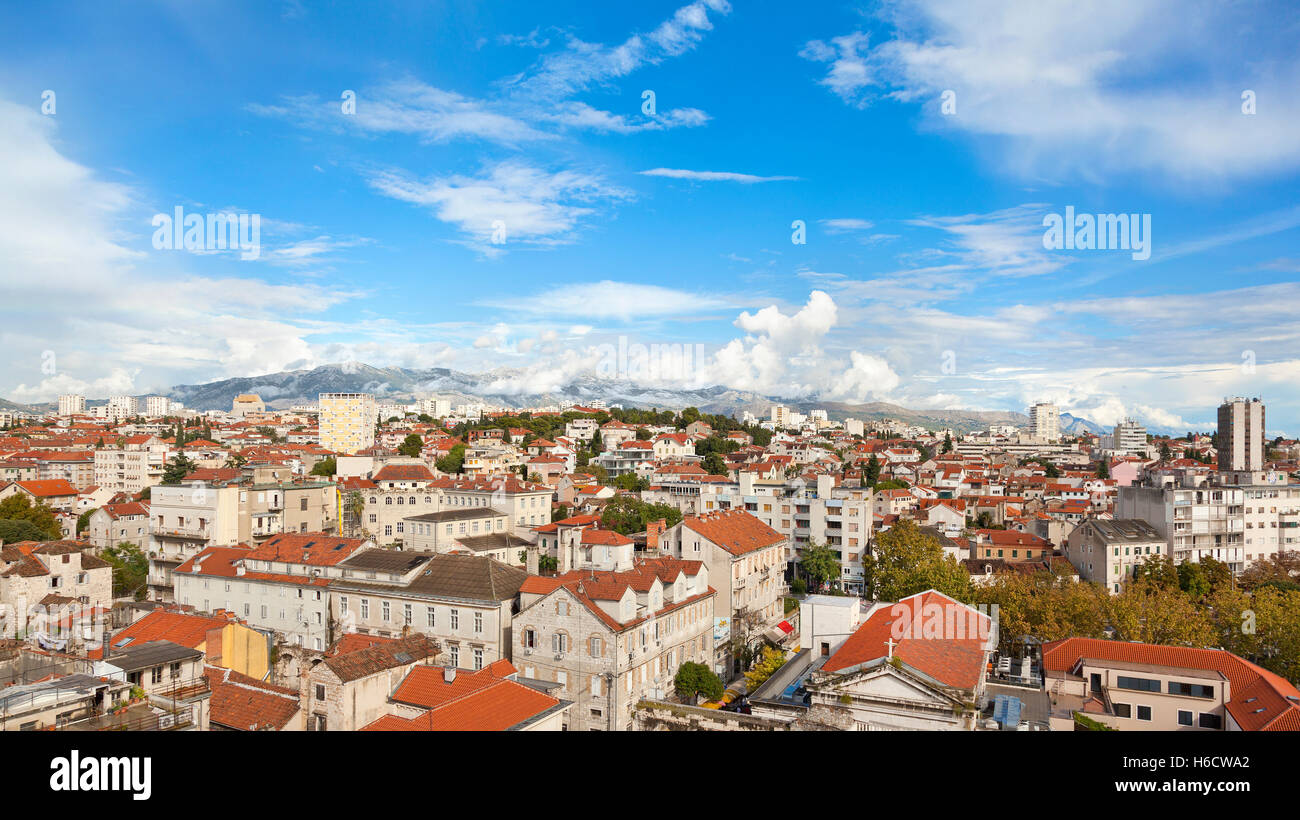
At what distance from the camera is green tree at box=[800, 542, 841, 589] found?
114 ft

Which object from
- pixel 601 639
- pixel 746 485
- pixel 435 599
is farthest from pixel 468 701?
pixel 746 485

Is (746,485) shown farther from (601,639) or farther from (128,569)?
(128,569)

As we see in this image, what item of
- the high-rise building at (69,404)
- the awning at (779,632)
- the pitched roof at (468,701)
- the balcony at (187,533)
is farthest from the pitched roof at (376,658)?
the high-rise building at (69,404)

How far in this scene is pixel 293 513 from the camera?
36188 mm

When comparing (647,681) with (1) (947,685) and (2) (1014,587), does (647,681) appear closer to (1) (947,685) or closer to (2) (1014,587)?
(1) (947,685)

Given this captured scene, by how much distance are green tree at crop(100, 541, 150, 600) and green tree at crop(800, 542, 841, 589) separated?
1101 inches

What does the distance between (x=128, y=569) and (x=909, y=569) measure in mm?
32340

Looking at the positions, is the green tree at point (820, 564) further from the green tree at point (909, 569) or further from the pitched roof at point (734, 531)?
the pitched roof at point (734, 531)

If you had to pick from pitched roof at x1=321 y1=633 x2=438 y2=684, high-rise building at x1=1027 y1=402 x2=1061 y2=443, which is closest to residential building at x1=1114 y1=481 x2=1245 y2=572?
pitched roof at x1=321 y1=633 x2=438 y2=684

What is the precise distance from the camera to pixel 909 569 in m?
29.6

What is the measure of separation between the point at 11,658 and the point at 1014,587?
26.0 m

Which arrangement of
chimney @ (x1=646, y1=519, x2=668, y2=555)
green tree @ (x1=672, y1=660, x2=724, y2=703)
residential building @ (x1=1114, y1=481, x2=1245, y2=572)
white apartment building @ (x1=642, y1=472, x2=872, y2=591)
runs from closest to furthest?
green tree @ (x1=672, y1=660, x2=724, y2=703) < chimney @ (x1=646, y1=519, x2=668, y2=555) < residential building @ (x1=1114, y1=481, x2=1245, y2=572) < white apartment building @ (x1=642, y1=472, x2=872, y2=591)

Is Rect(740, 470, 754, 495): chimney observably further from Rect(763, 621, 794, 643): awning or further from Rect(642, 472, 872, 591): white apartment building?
Rect(763, 621, 794, 643): awning

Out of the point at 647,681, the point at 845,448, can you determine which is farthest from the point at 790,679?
the point at 845,448
